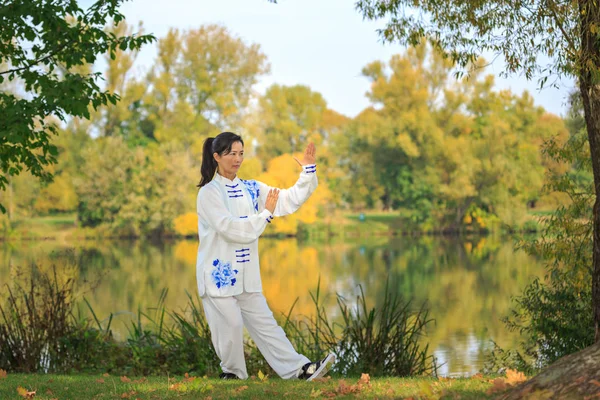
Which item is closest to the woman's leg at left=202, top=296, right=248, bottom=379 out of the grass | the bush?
the grass

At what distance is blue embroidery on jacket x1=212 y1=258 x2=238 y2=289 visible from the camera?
17.7 feet

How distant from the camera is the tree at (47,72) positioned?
22.9 ft

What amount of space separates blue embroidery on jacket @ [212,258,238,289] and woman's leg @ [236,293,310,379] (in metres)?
0.17

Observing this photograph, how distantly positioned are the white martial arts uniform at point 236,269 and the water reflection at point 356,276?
11.0ft

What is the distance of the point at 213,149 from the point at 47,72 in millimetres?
2875

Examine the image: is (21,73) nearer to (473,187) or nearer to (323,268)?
(323,268)

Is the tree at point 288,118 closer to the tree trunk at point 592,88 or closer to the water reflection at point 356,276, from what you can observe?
the water reflection at point 356,276

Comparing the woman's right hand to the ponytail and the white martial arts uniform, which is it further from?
the ponytail

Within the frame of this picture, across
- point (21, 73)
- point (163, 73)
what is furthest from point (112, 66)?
point (21, 73)

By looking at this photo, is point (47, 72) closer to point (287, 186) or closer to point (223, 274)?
point (223, 274)

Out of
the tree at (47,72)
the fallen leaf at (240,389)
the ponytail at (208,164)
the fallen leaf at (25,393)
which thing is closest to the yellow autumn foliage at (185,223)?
the tree at (47,72)

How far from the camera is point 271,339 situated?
5.52 meters

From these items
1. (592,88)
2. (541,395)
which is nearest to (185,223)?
(592,88)

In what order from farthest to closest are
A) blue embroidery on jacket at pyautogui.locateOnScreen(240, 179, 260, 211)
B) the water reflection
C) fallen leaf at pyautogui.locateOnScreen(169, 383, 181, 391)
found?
the water reflection, blue embroidery on jacket at pyautogui.locateOnScreen(240, 179, 260, 211), fallen leaf at pyautogui.locateOnScreen(169, 383, 181, 391)
